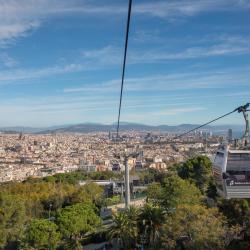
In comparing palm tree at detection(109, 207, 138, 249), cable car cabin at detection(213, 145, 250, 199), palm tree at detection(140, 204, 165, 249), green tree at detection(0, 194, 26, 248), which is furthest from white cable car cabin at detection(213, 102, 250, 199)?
green tree at detection(0, 194, 26, 248)

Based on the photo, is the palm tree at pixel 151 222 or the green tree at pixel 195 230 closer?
the green tree at pixel 195 230

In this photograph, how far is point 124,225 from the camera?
2102 cm

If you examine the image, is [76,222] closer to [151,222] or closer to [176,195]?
[176,195]

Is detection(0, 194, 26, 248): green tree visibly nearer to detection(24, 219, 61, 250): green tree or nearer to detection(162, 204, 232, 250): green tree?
detection(24, 219, 61, 250): green tree

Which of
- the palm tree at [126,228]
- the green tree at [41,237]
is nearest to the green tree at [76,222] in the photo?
the green tree at [41,237]

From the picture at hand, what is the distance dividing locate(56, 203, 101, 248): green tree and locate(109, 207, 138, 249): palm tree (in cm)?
364

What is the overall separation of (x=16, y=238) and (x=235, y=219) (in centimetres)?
1224

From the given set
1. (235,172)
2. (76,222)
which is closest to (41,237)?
(76,222)

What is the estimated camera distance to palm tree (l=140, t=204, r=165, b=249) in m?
20.0

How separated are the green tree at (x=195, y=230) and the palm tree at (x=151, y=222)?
1.55 metres

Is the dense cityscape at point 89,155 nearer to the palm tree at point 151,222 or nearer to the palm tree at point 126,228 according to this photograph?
the palm tree at point 126,228

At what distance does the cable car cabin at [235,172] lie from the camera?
888cm

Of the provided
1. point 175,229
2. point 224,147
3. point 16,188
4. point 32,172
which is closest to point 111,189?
point 16,188

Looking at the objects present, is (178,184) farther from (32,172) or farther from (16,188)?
(32,172)
